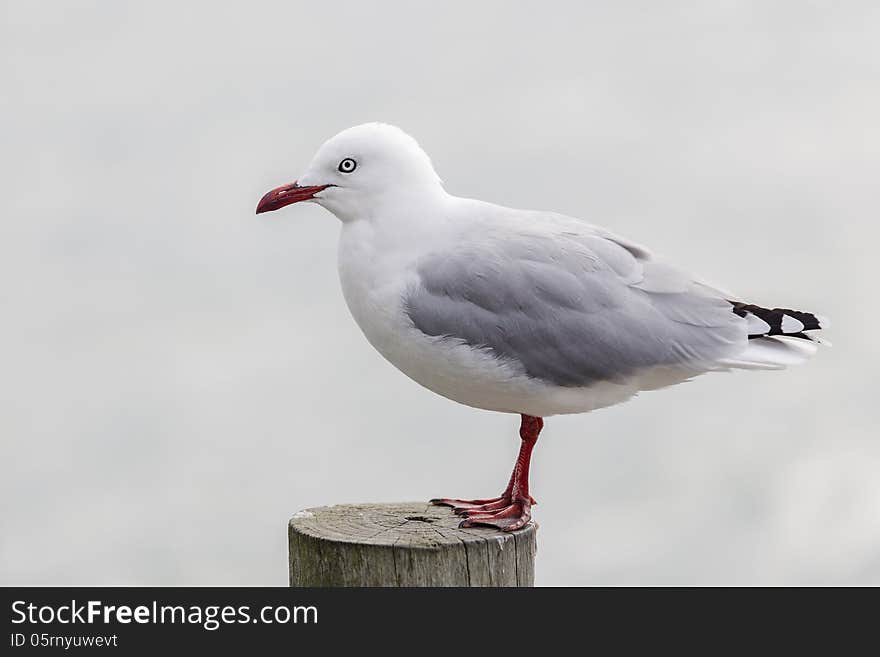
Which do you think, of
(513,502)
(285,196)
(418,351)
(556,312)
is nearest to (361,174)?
(285,196)

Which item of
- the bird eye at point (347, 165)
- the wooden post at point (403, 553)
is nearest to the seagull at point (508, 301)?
the bird eye at point (347, 165)

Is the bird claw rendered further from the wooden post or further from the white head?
the white head

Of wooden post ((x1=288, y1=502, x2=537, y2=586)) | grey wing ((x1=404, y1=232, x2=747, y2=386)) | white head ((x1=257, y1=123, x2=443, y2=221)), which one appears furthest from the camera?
white head ((x1=257, y1=123, x2=443, y2=221))

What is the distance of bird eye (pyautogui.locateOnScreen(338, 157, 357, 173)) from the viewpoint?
16.4 feet

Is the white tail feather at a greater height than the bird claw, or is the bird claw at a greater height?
the white tail feather

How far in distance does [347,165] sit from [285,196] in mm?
309

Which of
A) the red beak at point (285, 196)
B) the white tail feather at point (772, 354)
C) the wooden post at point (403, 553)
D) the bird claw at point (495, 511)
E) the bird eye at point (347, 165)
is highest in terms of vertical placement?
the bird eye at point (347, 165)

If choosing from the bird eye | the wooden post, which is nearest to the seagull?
the bird eye

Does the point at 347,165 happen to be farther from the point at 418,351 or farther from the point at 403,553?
the point at 403,553

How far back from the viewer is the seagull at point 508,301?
4.83 metres

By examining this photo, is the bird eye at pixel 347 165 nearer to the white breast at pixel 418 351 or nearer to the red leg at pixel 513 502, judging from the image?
the white breast at pixel 418 351

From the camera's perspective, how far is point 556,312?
4.85 metres

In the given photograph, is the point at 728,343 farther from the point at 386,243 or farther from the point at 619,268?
the point at 386,243

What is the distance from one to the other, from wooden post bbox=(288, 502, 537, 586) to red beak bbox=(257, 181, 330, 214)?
1362 millimetres
